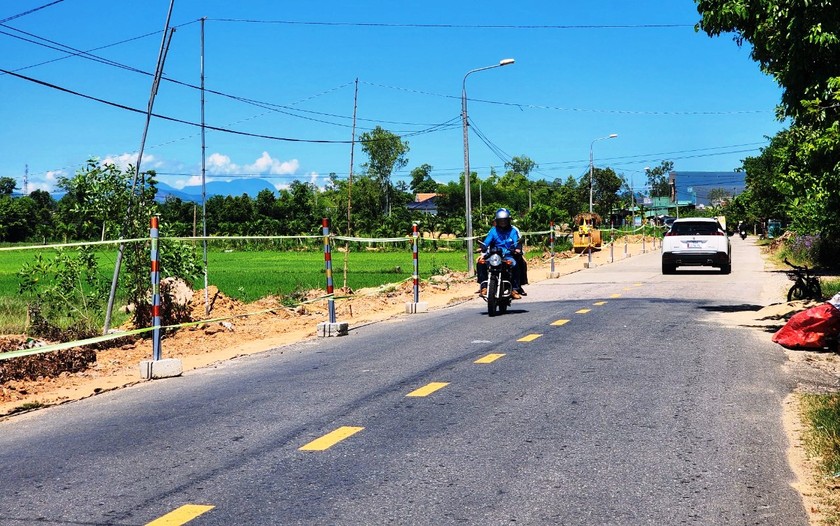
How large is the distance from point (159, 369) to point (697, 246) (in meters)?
23.2

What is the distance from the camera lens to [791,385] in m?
9.36

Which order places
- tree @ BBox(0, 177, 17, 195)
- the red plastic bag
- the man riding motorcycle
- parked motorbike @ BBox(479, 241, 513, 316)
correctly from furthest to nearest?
tree @ BBox(0, 177, 17, 195) < the man riding motorcycle < parked motorbike @ BBox(479, 241, 513, 316) < the red plastic bag

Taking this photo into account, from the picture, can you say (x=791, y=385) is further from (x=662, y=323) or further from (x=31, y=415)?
(x=31, y=415)

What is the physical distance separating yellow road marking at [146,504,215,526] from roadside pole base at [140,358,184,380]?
5.69m

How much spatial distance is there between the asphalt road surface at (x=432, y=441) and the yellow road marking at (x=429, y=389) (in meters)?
0.04

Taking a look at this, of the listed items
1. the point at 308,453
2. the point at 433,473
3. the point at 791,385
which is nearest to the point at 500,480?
the point at 433,473

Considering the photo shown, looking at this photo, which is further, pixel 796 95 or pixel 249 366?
pixel 796 95

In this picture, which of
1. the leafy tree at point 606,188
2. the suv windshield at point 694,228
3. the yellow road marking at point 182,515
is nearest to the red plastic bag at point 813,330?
the yellow road marking at point 182,515

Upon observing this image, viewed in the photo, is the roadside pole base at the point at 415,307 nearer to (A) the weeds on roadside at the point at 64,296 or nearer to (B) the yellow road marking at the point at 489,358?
(A) the weeds on roadside at the point at 64,296

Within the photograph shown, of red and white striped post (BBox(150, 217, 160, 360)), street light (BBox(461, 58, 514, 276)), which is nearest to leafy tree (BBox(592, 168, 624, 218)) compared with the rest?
street light (BBox(461, 58, 514, 276))

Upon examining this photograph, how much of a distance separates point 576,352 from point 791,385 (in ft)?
8.90

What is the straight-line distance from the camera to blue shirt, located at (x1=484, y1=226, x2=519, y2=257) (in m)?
16.8

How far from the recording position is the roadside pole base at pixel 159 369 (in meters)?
10.7

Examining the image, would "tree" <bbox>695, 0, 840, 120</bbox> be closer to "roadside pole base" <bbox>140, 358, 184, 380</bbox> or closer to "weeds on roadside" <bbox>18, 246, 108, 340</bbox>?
"roadside pole base" <bbox>140, 358, 184, 380</bbox>
